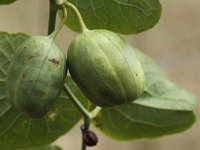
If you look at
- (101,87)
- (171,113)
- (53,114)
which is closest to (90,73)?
(101,87)

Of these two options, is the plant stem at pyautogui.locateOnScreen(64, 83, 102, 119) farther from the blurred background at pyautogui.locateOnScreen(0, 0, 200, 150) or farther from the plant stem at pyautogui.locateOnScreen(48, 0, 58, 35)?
the blurred background at pyautogui.locateOnScreen(0, 0, 200, 150)

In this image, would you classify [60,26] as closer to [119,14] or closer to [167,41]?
[119,14]

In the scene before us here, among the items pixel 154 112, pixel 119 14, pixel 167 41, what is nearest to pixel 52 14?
pixel 119 14

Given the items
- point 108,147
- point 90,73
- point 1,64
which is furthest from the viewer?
point 108,147

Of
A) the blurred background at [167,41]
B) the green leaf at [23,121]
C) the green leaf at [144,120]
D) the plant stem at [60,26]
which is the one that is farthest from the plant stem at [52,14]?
the blurred background at [167,41]

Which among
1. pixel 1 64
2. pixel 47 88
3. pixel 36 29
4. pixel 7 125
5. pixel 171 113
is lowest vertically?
pixel 36 29

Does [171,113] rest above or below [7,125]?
below

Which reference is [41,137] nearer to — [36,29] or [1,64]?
[1,64]
